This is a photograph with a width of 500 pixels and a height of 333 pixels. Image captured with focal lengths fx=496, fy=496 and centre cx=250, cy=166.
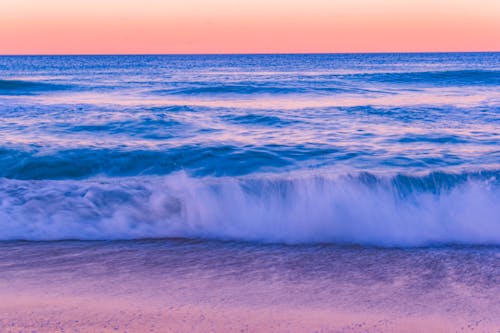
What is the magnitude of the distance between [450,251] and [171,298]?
7.92ft

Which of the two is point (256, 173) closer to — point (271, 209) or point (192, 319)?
point (271, 209)

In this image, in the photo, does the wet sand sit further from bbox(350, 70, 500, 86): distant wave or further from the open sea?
bbox(350, 70, 500, 86): distant wave

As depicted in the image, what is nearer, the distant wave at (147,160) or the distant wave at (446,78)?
the distant wave at (147,160)

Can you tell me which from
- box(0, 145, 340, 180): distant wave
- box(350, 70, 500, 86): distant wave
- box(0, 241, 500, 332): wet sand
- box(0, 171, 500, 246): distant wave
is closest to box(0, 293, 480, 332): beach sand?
box(0, 241, 500, 332): wet sand

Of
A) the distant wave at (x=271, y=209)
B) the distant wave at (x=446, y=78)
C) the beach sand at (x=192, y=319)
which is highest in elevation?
the distant wave at (x=446, y=78)

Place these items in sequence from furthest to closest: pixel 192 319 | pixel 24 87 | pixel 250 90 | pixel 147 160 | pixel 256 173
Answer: pixel 24 87 → pixel 250 90 → pixel 147 160 → pixel 256 173 → pixel 192 319

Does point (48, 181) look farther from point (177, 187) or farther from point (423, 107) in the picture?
point (423, 107)

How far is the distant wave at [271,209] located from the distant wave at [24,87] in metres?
16.1

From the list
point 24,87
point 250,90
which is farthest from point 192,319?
point 24,87

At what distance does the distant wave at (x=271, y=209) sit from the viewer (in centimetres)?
467

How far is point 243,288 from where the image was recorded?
3.29 metres

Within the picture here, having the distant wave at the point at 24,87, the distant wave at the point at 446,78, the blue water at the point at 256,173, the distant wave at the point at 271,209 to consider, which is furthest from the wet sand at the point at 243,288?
the distant wave at the point at 446,78

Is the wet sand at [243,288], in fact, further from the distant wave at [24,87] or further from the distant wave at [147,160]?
the distant wave at [24,87]

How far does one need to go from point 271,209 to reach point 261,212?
12cm
